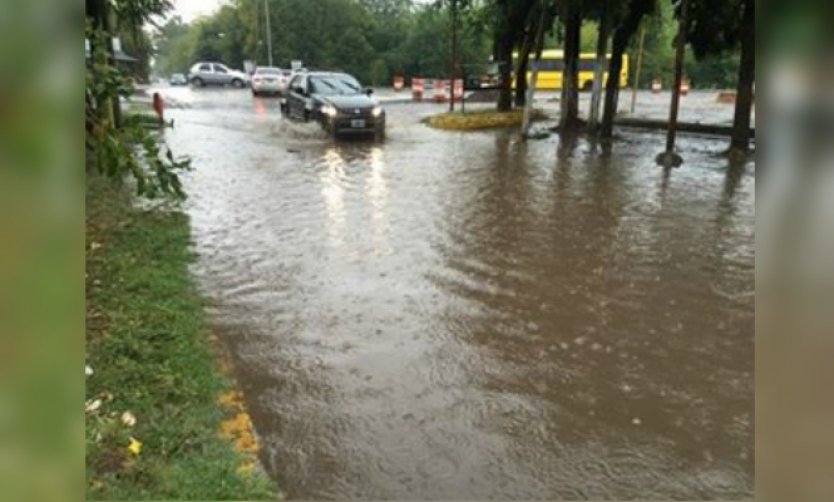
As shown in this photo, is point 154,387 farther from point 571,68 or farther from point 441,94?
point 441,94

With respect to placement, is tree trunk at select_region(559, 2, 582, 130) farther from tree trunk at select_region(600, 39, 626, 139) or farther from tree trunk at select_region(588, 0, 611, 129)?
tree trunk at select_region(600, 39, 626, 139)

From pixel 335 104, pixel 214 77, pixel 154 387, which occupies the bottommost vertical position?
pixel 154 387

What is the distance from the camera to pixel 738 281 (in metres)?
6.27

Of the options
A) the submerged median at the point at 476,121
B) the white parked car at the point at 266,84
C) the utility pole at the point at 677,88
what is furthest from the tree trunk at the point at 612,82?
the white parked car at the point at 266,84

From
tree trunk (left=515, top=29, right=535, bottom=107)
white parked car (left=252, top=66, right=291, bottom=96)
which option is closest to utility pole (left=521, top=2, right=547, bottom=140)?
tree trunk (left=515, top=29, right=535, bottom=107)

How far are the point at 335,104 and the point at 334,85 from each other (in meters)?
2.24

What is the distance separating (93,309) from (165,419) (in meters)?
1.70

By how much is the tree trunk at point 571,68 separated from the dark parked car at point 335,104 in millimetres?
4517

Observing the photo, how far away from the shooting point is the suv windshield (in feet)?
61.9

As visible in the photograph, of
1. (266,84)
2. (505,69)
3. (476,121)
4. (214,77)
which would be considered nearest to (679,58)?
(476,121)

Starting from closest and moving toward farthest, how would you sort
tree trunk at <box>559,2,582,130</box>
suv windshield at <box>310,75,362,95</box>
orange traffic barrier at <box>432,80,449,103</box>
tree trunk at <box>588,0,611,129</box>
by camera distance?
1. tree trunk at <box>588,0,611,129</box>
2. tree trunk at <box>559,2,582,130</box>
3. suv windshield at <box>310,75,362,95</box>
4. orange traffic barrier at <box>432,80,449,103</box>

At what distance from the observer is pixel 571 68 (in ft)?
59.0

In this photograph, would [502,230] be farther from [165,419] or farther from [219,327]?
[165,419]

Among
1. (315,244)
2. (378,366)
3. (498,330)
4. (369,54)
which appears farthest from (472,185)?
(369,54)
